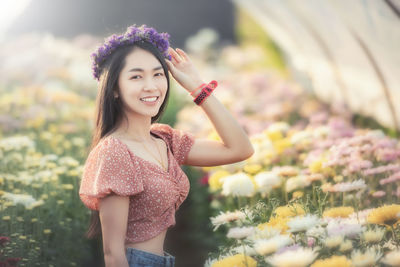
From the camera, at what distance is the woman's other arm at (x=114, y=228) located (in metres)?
1.83

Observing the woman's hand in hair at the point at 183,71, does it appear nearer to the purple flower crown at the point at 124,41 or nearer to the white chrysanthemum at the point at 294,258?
the purple flower crown at the point at 124,41

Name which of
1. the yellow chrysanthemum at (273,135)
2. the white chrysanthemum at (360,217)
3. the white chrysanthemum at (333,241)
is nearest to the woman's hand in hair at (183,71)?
the white chrysanthemum at (360,217)

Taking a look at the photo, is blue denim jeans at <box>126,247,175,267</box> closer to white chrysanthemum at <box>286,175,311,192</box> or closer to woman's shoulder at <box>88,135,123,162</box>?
woman's shoulder at <box>88,135,123,162</box>

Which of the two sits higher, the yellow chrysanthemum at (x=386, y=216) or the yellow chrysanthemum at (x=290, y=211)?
the yellow chrysanthemum at (x=290, y=211)

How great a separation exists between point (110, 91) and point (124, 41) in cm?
22

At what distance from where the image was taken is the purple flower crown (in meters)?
2.05

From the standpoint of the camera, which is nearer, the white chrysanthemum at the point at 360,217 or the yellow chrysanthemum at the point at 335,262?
the yellow chrysanthemum at the point at 335,262

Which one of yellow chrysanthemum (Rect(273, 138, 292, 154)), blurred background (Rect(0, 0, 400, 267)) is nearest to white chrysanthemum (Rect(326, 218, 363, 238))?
blurred background (Rect(0, 0, 400, 267))

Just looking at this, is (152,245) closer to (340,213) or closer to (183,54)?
(340,213)

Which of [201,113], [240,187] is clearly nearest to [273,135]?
[240,187]

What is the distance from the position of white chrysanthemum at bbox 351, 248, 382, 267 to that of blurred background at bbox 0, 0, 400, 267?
2.08ft

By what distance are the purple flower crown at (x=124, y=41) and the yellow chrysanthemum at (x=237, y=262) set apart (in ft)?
3.15

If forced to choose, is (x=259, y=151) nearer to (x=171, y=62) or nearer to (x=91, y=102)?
(x=171, y=62)

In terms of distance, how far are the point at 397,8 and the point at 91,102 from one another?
3.68 metres
